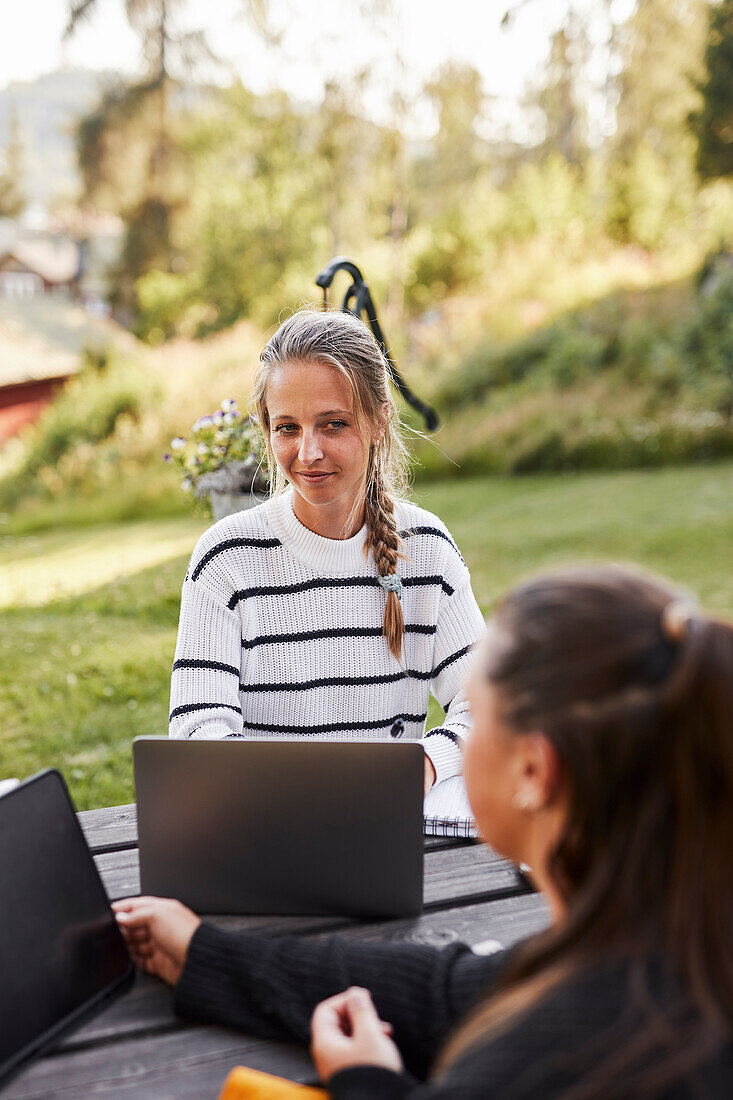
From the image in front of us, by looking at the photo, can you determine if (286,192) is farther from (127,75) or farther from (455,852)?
(455,852)

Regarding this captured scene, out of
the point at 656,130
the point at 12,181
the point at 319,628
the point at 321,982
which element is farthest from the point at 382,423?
the point at 12,181

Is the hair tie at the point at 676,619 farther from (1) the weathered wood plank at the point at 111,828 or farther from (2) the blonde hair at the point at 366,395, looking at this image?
(2) the blonde hair at the point at 366,395

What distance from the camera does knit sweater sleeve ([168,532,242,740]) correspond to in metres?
1.53

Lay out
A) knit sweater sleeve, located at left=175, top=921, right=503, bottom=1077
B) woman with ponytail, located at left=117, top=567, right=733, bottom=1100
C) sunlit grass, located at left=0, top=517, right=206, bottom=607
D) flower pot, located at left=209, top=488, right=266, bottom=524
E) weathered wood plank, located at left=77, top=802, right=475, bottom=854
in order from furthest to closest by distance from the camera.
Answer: sunlit grass, located at left=0, top=517, right=206, bottom=607 → flower pot, located at left=209, top=488, right=266, bottom=524 → weathered wood plank, located at left=77, top=802, right=475, bottom=854 → knit sweater sleeve, located at left=175, top=921, right=503, bottom=1077 → woman with ponytail, located at left=117, top=567, right=733, bottom=1100

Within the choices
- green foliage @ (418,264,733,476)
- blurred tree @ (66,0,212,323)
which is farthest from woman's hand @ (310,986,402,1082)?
blurred tree @ (66,0,212,323)

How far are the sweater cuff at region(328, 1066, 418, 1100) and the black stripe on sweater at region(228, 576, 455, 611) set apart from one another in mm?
901

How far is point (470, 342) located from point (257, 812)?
10.0 metres

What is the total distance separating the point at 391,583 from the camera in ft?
5.67

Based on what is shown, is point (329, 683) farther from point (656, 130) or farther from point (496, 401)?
point (656, 130)

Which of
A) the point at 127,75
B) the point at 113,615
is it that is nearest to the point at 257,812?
the point at 113,615

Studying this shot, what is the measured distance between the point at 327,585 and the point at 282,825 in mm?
656

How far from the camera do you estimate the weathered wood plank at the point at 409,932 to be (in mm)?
1004

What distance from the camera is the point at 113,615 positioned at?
5.18 m

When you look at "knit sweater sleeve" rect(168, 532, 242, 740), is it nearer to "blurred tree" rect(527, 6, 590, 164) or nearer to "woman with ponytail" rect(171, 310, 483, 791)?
"woman with ponytail" rect(171, 310, 483, 791)
